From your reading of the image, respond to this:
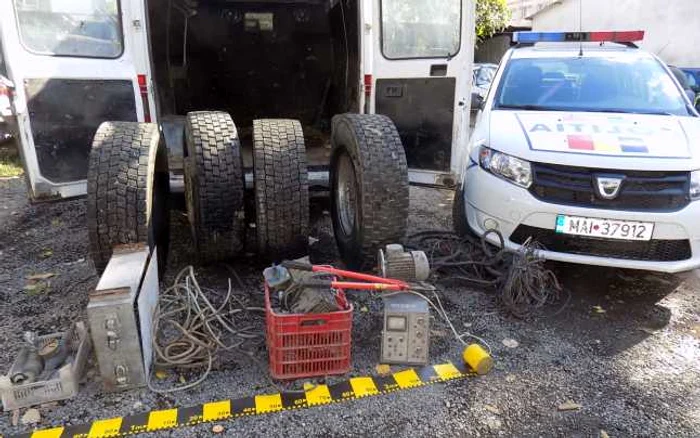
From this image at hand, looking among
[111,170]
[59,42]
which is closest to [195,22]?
[59,42]

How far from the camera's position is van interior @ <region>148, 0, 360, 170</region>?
5.27 meters

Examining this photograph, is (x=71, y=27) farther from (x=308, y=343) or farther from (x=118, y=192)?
(x=308, y=343)

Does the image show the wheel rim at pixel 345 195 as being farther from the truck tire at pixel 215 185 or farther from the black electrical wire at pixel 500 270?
the truck tire at pixel 215 185

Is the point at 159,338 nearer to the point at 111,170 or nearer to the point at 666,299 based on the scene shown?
the point at 111,170

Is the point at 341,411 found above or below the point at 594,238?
below

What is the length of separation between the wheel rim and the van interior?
48.9 inches

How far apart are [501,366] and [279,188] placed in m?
1.72

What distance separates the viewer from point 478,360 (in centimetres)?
259

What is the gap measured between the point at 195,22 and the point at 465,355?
466cm

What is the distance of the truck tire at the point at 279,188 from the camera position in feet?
10.5

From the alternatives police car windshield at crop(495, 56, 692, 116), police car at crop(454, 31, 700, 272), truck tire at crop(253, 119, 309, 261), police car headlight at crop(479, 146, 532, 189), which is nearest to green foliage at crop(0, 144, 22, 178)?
truck tire at crop(253, 119, 309, 261)

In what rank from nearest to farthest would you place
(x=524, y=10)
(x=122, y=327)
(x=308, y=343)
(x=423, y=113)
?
(x=122, y=327) < (x=308, y=343) < (x=423, y=113) < (x=524, y=10)

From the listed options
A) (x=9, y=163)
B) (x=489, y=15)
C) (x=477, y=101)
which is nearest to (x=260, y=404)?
(x=477, y=101)

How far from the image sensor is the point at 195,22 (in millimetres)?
5438
